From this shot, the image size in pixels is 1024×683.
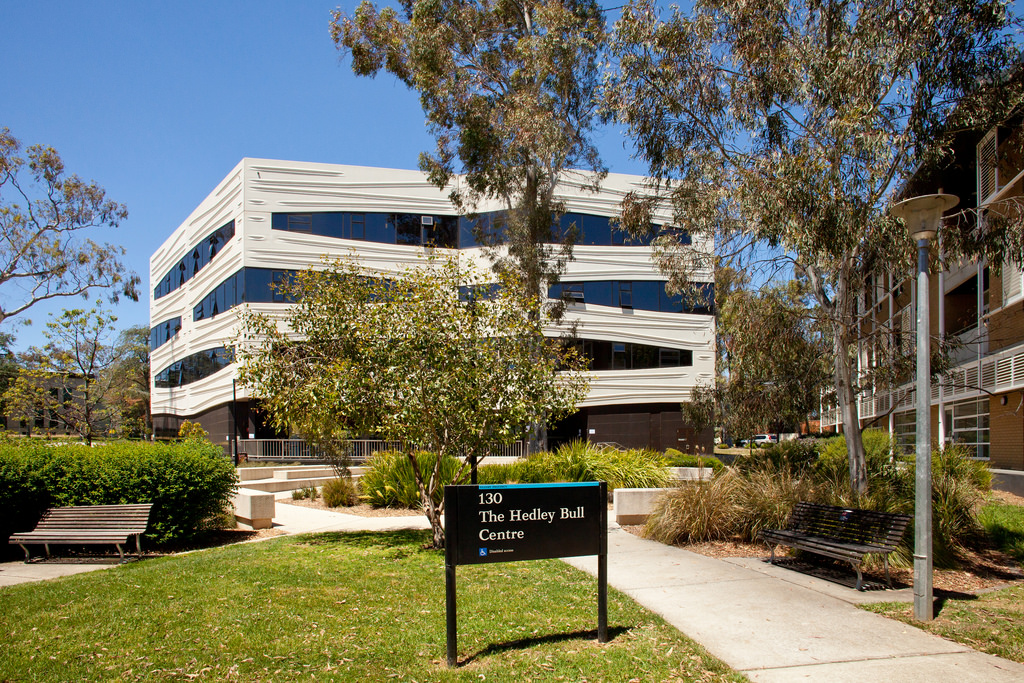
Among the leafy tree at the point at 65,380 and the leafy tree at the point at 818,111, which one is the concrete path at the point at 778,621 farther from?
the leafy tree at the point at 65,380

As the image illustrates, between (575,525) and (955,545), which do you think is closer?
(575,525)

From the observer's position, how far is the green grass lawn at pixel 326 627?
5.31 m

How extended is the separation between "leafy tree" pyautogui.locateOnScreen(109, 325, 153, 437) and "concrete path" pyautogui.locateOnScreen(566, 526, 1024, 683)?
44099mm

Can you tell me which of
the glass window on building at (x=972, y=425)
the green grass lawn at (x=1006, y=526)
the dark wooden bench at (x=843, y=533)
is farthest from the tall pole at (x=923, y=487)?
the glass window on building at (x=972, y=425)

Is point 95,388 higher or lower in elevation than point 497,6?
lower

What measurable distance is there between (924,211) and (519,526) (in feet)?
A: 16.8

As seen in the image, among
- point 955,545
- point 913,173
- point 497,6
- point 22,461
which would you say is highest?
point 497,6

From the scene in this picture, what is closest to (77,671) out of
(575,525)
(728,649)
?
(575,525)

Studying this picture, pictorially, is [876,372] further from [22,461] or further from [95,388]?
[95,388]

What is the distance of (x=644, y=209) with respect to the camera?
16.2 m

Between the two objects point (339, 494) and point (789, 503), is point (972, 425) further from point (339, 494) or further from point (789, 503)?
point (339, 494)

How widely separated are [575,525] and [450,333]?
511cm

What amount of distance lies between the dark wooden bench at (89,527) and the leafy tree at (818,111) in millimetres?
10698

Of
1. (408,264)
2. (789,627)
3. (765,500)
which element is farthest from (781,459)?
(408,264)
